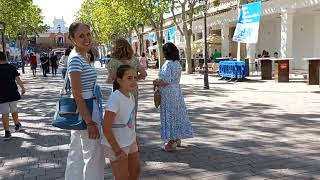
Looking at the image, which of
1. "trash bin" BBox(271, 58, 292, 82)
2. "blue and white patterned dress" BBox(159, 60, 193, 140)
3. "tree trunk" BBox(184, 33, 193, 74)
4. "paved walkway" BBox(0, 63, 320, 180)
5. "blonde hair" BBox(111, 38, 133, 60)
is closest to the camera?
"paved walkway" BBox(0, 63, 320, 180)

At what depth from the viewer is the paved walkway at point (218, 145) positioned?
579cm

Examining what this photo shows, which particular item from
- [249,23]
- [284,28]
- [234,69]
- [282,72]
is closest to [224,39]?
[284,28]

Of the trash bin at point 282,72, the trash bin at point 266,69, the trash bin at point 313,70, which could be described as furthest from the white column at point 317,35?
the trash bin at point 313,70

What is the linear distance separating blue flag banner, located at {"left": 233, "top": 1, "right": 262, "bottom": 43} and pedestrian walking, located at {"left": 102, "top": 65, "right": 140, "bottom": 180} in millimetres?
15663

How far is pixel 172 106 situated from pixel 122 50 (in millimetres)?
1187

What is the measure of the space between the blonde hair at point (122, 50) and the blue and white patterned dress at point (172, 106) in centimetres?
71

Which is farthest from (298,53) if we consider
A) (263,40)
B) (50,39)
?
(50,39)

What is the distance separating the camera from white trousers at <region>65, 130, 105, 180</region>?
4102mm

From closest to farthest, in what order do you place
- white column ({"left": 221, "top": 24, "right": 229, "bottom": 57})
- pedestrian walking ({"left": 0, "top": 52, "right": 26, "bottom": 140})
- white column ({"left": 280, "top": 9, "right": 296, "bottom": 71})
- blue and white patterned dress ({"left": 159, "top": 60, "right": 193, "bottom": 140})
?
blue and white patterned dress ({"left": 159, "top": 60, "right": 193, "bottom": 140}) < pedestrian walking ({"left": 0, "top": 52, "right": 26, "bottom": 140}) < white column ({"left": 280, "top": 9, "right": 296, "bottom": 71}) < white column ({"left": 221, "top": 24, "right": 229, "bottom": 57})

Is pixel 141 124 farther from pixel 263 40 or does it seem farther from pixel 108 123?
pixel 263 40

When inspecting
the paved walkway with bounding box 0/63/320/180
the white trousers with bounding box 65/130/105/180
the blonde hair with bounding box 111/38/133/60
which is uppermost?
the blonde hair with bounding box 111/38/133/60

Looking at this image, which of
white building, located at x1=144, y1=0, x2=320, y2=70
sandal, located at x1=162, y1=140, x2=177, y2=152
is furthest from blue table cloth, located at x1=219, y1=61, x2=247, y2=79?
sandal, located at x1=162, y1=140, x2=177, y2=152

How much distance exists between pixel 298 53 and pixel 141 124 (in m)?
20.2

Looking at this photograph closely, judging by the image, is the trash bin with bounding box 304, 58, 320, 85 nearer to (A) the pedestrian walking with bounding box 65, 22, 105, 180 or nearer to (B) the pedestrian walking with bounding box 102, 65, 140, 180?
(B) the pedestrian walking with bounding box 102, 65, 140, 180
